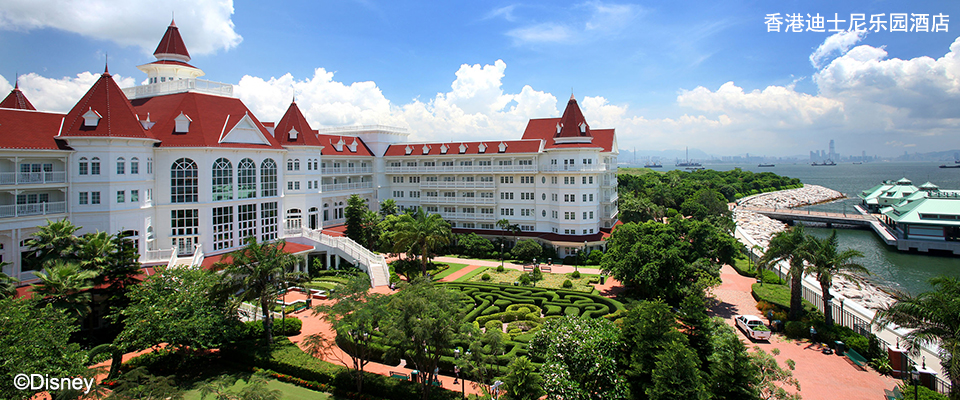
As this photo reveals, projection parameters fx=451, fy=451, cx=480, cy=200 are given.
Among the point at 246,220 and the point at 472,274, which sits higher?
the point at 246,220

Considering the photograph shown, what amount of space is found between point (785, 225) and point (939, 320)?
6807cm

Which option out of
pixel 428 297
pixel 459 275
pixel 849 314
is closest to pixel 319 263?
pixel 459 275

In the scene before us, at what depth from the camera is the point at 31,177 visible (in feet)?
103

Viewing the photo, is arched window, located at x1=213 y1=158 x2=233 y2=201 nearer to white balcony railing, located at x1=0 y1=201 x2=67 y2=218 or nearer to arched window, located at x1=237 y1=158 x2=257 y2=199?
arched window, located at x1=237 y1=158 x2=257 y2=199

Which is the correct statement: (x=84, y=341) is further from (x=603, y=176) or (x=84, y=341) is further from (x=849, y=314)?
(x=603, y=176)

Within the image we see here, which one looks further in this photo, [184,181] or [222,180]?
[222,180]

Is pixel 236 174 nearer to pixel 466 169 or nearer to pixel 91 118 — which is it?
pixel 91 118

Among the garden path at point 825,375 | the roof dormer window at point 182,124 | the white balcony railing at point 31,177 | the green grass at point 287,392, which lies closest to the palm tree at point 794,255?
the garden path at point 825,375

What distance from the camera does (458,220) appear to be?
59656 mm

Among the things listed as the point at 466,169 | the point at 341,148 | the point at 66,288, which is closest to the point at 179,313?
the point at 66,288

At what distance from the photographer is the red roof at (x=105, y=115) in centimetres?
3303

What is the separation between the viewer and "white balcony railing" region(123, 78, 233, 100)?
42441mm

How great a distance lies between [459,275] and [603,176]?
2563 cm

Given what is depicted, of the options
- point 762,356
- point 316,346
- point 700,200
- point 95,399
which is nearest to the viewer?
point 95,399
